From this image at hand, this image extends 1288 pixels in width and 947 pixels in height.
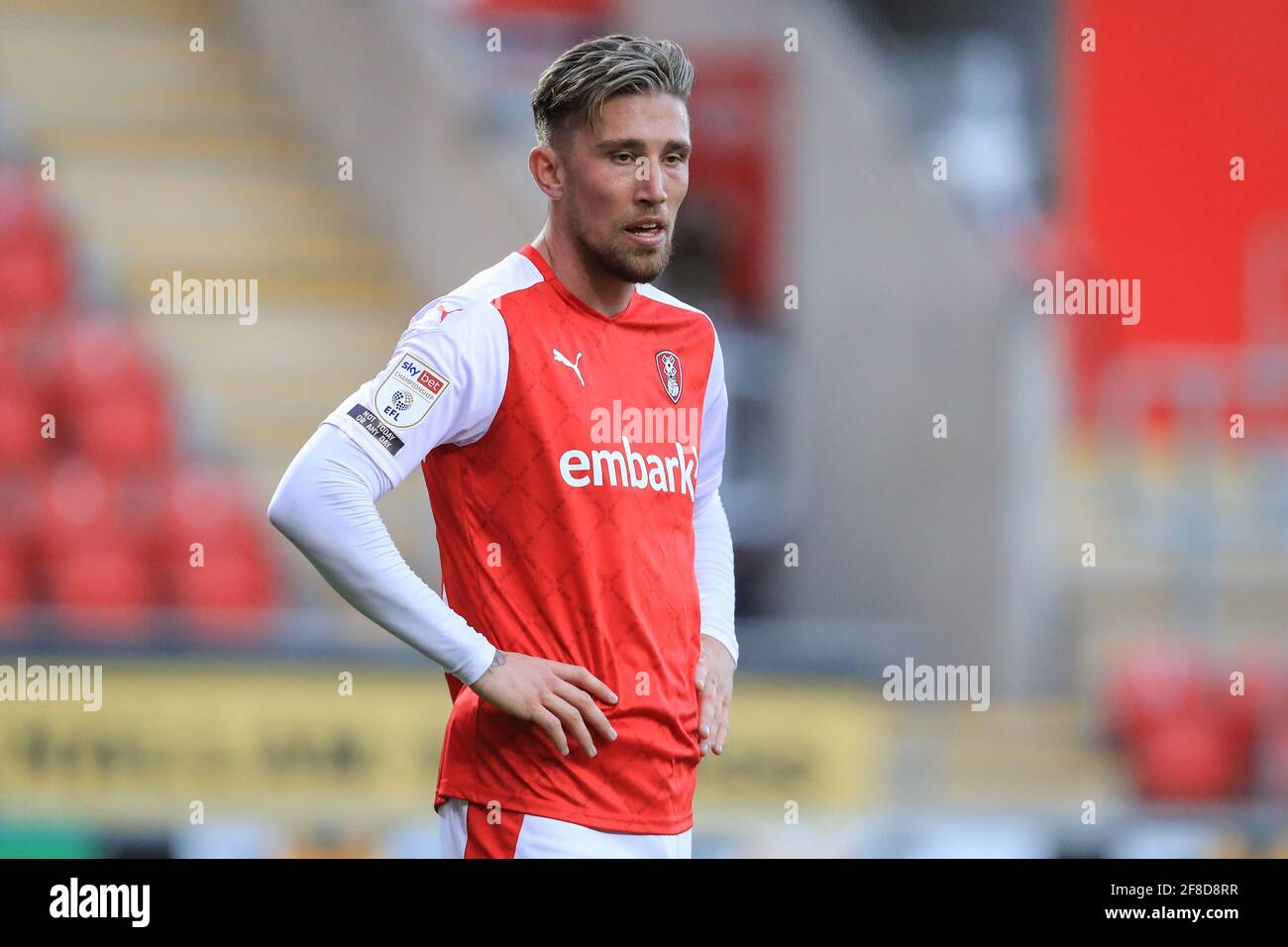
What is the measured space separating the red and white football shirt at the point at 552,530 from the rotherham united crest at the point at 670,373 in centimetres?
6

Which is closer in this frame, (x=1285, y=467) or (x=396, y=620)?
(x=396, y=620)

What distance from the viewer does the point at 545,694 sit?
8.91 feet

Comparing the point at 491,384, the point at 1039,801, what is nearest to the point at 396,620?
the point at 491,384

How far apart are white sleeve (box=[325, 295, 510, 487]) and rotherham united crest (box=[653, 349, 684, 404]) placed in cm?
28

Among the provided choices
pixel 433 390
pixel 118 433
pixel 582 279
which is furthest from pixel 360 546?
pixel 118 433

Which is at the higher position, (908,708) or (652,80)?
(652,80)

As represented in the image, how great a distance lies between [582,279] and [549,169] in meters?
0.17

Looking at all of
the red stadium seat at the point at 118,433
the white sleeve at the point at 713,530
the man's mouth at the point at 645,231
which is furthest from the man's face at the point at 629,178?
the red stadium seat at the point at 118,433

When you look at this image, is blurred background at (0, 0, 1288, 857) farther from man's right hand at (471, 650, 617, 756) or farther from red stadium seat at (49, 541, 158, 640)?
man's right hand at (471, 650, 617, 756)

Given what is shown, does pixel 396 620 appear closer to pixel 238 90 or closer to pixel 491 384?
pixel 491 384

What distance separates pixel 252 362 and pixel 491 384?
6.60m

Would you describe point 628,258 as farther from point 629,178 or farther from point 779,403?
point 779,403

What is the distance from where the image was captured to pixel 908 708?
23.7 ft
